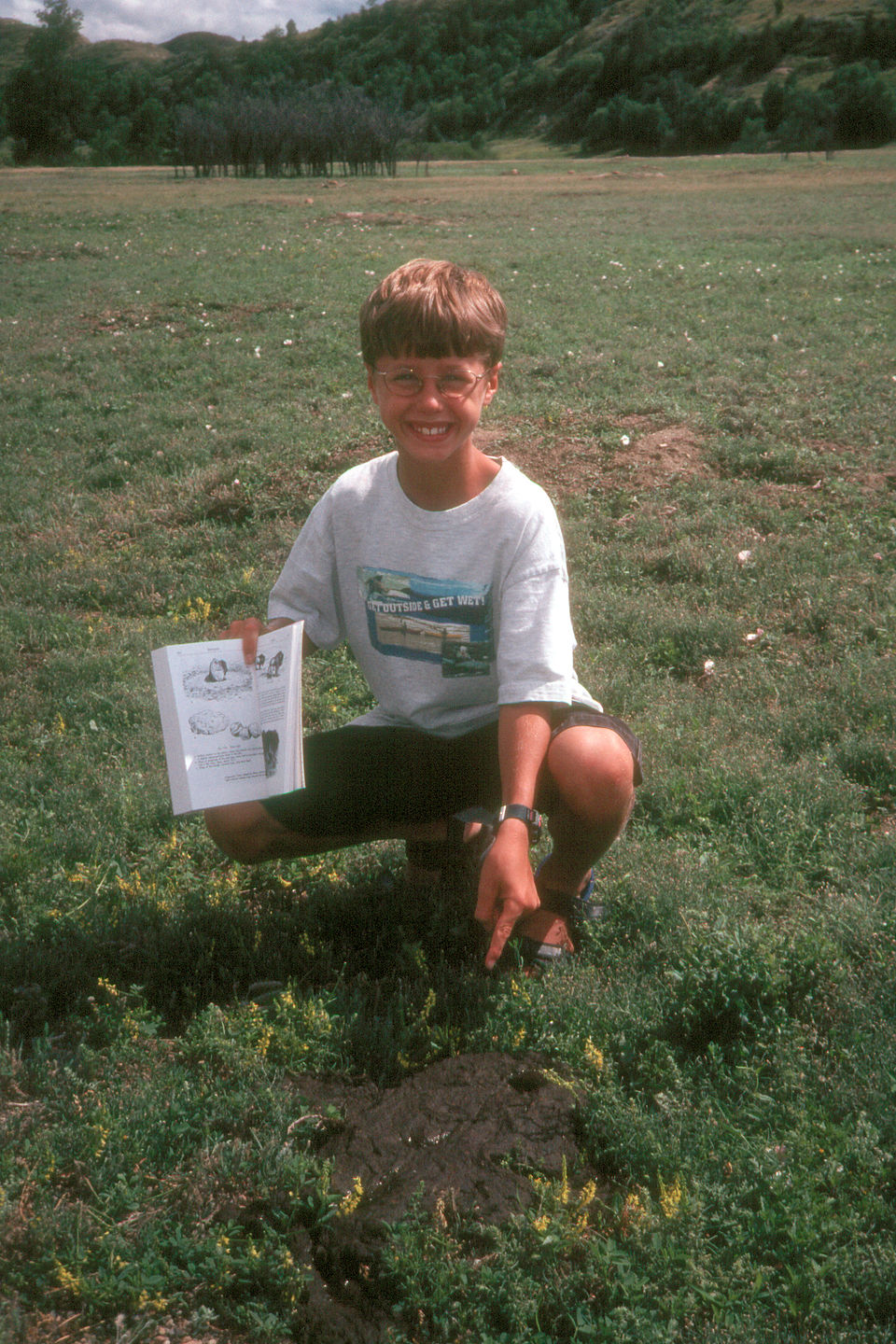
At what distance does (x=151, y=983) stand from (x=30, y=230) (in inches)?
940

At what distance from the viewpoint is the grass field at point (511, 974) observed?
202 centimetres

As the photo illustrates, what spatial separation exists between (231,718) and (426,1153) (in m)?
1.16

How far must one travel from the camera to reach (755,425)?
24.2ft

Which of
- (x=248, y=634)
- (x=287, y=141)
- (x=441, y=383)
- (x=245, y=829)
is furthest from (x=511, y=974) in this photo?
(x=287, y=141)

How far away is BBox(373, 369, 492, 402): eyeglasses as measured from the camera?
263 centimetres

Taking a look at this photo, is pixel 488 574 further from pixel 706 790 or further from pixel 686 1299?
pixel 686 1299

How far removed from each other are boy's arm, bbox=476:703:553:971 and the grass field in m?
0.44

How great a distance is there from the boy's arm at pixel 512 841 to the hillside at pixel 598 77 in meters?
76.3

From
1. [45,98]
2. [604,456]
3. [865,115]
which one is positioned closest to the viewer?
[604,456]

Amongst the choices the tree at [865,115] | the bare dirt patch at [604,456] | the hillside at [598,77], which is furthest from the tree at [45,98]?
the bare dirt patch at [604,456]

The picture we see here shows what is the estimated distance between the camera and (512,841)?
2375 millimetres

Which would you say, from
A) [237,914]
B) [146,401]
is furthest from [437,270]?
[146,401]

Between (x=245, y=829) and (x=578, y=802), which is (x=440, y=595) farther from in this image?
(x=245, y=829)

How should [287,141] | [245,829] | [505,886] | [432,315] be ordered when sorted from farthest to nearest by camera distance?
[287,141]
[245,829]
[432,315]
[505,886]
